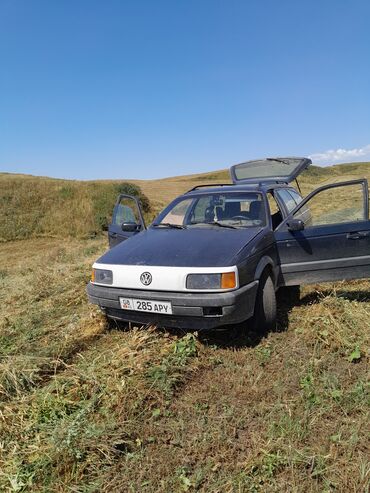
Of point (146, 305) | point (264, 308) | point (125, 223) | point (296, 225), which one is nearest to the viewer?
point (146, 305)

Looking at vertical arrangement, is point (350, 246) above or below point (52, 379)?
above

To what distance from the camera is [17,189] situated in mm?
17750

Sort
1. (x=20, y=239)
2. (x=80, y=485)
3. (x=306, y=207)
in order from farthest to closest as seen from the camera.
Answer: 1. (x=20, y=239)
2. (x=306, y=207)
3. (x=80, y=485)

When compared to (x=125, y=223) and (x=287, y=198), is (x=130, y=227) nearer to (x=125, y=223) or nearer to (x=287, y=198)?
(x=125, y=223)

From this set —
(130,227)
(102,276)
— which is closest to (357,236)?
(130,227)

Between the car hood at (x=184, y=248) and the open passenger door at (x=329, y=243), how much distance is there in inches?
18.7

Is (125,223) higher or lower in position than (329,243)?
higher

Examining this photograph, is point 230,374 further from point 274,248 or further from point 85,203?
point 85,203

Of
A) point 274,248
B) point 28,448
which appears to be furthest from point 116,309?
point 274,248

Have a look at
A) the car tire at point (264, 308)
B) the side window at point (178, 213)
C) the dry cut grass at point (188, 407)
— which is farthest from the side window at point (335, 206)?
the side window at point (178, 213)

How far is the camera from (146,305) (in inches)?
146

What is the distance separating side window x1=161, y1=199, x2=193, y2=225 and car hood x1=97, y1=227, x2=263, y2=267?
15.7 inches

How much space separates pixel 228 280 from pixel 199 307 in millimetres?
355

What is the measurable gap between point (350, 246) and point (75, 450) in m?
3.54
